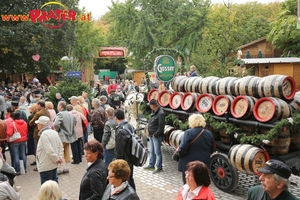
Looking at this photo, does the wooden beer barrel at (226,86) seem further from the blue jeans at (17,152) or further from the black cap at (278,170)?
the blue jeans at (17,152)

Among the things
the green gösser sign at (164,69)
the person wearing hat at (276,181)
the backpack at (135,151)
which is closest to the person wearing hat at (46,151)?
the backpack at (135,151)

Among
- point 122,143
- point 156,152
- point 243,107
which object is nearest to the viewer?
point 122,143

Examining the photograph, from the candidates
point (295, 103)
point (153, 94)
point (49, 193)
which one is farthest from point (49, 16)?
point (49, 193)

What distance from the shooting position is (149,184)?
7.24 m

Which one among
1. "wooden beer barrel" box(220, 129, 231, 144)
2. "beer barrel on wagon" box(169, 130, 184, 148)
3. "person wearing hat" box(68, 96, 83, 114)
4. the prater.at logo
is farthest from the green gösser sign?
the prater.at logo

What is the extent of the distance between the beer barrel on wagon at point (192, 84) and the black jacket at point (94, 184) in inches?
175

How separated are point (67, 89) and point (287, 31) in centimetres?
2104

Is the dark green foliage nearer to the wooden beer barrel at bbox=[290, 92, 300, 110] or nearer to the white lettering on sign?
the white lettering on sign

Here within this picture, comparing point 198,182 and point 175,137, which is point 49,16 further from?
point 198,182

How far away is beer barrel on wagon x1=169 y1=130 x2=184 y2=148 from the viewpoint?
7742 mm

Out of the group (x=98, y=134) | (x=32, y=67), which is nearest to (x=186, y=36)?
(x=32, y=67)

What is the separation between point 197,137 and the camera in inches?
222

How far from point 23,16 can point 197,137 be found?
23.1 m

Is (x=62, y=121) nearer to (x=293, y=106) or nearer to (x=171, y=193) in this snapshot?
(x=171, y=193)
